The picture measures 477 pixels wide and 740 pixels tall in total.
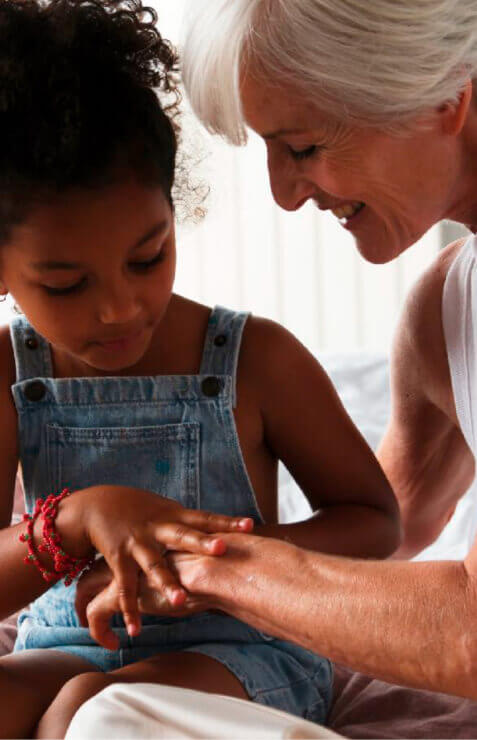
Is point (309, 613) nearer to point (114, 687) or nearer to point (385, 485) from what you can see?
point (114, 687)

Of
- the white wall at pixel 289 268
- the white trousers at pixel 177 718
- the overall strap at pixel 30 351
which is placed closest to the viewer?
the white trousers at pixel 177 718

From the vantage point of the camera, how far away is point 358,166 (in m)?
1.35

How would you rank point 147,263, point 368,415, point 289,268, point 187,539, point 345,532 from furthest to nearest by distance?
point 289,268 → point 368,415 → point 345,532 → point 147,263 → point 187,539

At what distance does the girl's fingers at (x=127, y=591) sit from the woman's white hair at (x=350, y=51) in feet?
1.88

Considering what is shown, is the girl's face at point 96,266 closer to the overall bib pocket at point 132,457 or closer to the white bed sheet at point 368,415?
the overall bib pocket at point 132,457

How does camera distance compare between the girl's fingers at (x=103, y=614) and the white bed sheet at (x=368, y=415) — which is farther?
the white bed sheet at (x=368, y=415)

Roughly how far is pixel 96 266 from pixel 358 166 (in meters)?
0.36

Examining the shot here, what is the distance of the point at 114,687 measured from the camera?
1.04 meters

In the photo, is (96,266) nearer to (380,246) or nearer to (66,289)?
(66,289)

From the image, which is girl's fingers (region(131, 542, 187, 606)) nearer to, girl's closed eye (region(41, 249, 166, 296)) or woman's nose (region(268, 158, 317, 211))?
girl's closed eye (region(41, 249, 166, 296))

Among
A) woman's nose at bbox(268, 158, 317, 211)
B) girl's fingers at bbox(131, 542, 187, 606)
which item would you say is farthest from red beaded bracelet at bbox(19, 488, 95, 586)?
woman's nose at bbox(268, 158, 317, 211)

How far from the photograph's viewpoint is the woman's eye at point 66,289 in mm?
1280


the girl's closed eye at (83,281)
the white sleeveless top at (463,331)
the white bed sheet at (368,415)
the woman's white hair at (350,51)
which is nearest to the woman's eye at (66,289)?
the girl's closed eye at (83,281)

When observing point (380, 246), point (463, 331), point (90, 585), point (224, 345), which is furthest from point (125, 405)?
point (463, 331)
